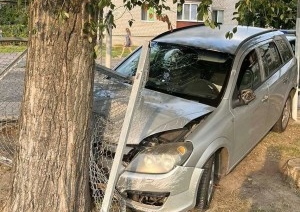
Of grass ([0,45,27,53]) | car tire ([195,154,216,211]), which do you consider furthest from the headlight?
grass ([0,45,27,53])

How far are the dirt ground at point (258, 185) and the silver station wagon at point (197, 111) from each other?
0.92 feet

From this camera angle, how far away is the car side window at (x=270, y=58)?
18.9 feet

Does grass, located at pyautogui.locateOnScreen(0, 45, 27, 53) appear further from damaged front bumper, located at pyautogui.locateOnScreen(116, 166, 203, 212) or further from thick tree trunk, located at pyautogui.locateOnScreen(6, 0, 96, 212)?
damaged front bumper, located at pyautogui.locateOnScreen(116, 166, 203, 212)

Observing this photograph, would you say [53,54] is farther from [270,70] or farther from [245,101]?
[270,70]

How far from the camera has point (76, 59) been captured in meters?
2.92

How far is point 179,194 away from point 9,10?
2052mm

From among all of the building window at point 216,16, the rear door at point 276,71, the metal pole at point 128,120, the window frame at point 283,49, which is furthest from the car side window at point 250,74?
the metal pole at point 128,120

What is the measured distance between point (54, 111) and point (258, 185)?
9.66 feet

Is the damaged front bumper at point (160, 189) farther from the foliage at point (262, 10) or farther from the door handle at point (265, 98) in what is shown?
the door handle at point (265, 98)

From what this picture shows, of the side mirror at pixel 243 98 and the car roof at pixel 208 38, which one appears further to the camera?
the car roof at pixel 208 38

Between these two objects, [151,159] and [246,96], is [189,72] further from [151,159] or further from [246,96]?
[151,159]

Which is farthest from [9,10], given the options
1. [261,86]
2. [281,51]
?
[281,51]

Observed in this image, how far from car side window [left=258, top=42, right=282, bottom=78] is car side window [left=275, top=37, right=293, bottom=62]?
0.21 m

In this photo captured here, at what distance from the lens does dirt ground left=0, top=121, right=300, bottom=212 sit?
444cm
